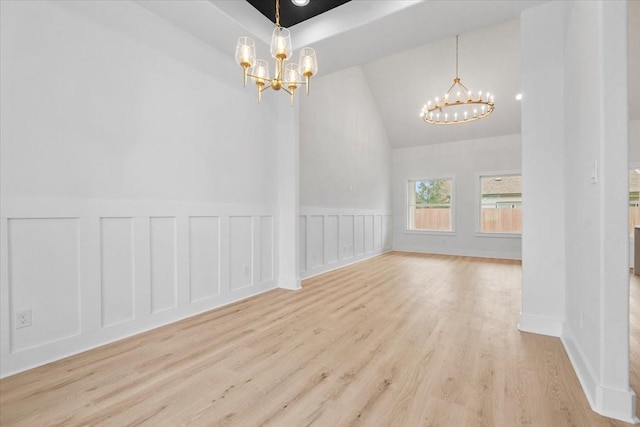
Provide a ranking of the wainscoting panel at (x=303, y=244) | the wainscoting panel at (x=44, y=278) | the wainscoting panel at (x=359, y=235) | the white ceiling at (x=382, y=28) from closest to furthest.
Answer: the wainscoting panel at (x=44, y=278) → the white ceiling at (x=382, y=28) → the wainscoting panel at (x=303, y=244) → the wainscoting panel at (x=359, y=235)

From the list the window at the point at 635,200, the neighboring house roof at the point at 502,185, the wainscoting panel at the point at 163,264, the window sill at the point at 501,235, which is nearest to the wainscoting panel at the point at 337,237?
the wainscoting panel at the point at 163,264

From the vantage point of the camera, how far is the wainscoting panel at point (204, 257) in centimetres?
302

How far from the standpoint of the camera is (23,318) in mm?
1971

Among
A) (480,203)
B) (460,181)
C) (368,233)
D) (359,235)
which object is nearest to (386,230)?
(368,233)

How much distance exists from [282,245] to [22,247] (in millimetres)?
2622

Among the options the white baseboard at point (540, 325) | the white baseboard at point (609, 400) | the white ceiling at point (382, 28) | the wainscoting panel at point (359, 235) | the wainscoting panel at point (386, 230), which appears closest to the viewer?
the white baseboard at point (609, 400)

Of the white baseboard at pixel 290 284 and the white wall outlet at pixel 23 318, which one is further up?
the white wall outlet at pixel 23 318

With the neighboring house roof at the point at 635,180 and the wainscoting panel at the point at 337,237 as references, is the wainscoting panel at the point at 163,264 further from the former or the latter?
the neighboring house roof at the point at 635,180

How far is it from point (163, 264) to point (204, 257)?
1.41 feet

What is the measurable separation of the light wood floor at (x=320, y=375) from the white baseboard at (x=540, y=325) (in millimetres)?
89

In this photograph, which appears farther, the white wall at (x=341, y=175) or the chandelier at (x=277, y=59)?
the white wall at (x=341, y=175)

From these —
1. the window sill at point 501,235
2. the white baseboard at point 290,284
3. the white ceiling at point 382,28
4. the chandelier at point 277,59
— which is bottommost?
the white baseboard at point 290,284

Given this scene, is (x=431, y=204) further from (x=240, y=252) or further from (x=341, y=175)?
(x=240, y=252)

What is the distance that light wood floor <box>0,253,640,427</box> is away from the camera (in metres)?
1.52
